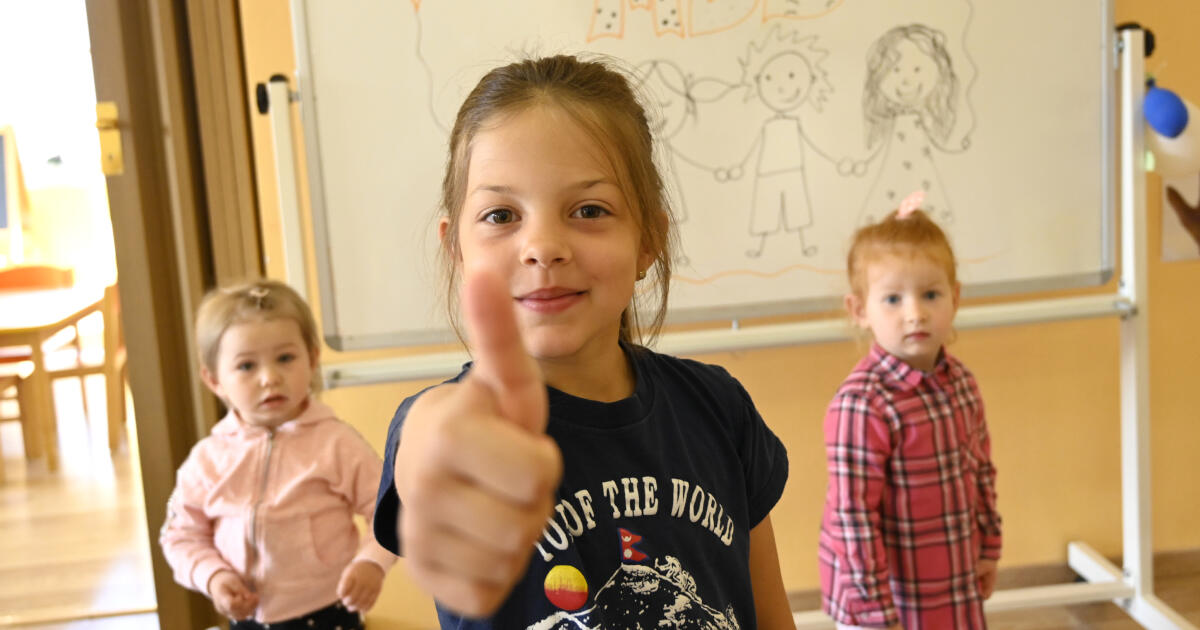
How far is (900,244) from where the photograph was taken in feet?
5.02

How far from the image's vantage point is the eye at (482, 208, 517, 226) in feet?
2.32

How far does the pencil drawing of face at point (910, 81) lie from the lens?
188 cm

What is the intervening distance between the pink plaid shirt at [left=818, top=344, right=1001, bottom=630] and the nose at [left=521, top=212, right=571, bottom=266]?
3.11 feet

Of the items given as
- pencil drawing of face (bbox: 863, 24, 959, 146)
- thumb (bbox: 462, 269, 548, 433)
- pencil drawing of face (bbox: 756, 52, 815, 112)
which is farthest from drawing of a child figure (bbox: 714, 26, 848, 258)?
thumb (bbox: 462, 269, 548, 433)

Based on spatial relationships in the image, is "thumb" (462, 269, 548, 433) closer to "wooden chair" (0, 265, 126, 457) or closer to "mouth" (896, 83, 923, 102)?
"mouth" (896, 83, 923, 102)

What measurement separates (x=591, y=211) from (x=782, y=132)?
126cm

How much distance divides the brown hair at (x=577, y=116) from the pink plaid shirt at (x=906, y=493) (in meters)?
0.77

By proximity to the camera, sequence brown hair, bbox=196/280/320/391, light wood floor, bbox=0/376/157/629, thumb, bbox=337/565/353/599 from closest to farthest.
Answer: thumb, bbox=337/565/353/599 < brown hair, bbox=196/280/320/391 < light wood floor, bbox=0/376/157/629

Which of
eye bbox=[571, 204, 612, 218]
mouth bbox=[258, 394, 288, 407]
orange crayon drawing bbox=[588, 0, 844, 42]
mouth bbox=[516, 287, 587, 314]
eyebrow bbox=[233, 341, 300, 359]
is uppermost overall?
orange crayon drawing bbox=[588, 0, 844, 42]

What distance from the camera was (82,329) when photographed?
15.6 ft

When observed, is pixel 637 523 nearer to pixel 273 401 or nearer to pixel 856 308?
pixel 273 401

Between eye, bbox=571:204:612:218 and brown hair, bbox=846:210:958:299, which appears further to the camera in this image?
brown hair, bbox=846:210:958:299

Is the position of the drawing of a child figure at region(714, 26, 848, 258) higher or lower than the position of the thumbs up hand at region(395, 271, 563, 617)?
higher

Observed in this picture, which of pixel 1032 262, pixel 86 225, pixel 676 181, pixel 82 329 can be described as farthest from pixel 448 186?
pixel 86 225
